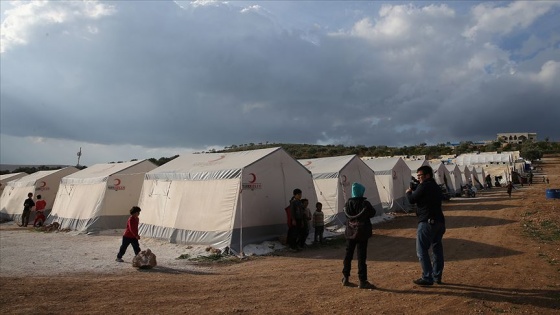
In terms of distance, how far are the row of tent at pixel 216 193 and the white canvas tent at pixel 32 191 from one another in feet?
12.0

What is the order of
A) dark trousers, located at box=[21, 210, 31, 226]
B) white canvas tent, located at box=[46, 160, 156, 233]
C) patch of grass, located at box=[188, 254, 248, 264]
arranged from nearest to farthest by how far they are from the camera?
1. patch of grass, located at box=[188, 254, 248, 264]
2. white canvas tent, located at box=[46, 160, 156, 233]
3. dark trousers, located at box=[21, 210, 31, 226]

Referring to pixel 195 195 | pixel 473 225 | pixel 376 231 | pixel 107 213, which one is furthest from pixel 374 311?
pixel 107 213

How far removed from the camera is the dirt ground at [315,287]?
5.31 m

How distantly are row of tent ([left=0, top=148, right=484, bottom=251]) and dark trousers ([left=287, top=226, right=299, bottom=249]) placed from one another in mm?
835

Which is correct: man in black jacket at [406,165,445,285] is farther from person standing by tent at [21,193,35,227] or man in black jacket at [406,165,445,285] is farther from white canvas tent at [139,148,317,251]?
person standing by tent at [21,193,35,227]

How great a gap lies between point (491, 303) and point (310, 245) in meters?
6.63

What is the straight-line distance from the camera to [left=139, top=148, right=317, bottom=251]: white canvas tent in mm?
11000

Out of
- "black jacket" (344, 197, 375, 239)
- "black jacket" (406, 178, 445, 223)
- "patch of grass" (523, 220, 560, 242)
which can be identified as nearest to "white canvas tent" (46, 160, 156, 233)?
"black jacket" (344, 197, 375, 239)

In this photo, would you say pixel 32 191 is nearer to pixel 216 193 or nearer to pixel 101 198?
pixel 101 198

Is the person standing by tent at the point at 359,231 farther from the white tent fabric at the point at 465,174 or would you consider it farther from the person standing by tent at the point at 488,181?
the person standing by tent at the point at 488,181

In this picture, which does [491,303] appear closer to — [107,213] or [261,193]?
[261,193]

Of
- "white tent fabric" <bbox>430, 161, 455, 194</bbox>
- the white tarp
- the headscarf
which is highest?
the white tarp

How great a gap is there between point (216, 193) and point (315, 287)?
581 cm

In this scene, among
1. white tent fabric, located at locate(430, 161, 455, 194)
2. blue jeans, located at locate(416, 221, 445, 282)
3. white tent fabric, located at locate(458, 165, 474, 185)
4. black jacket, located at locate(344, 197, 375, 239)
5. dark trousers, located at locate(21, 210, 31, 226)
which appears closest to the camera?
blue jeans, located at locate(416, 221, 445, 282)
